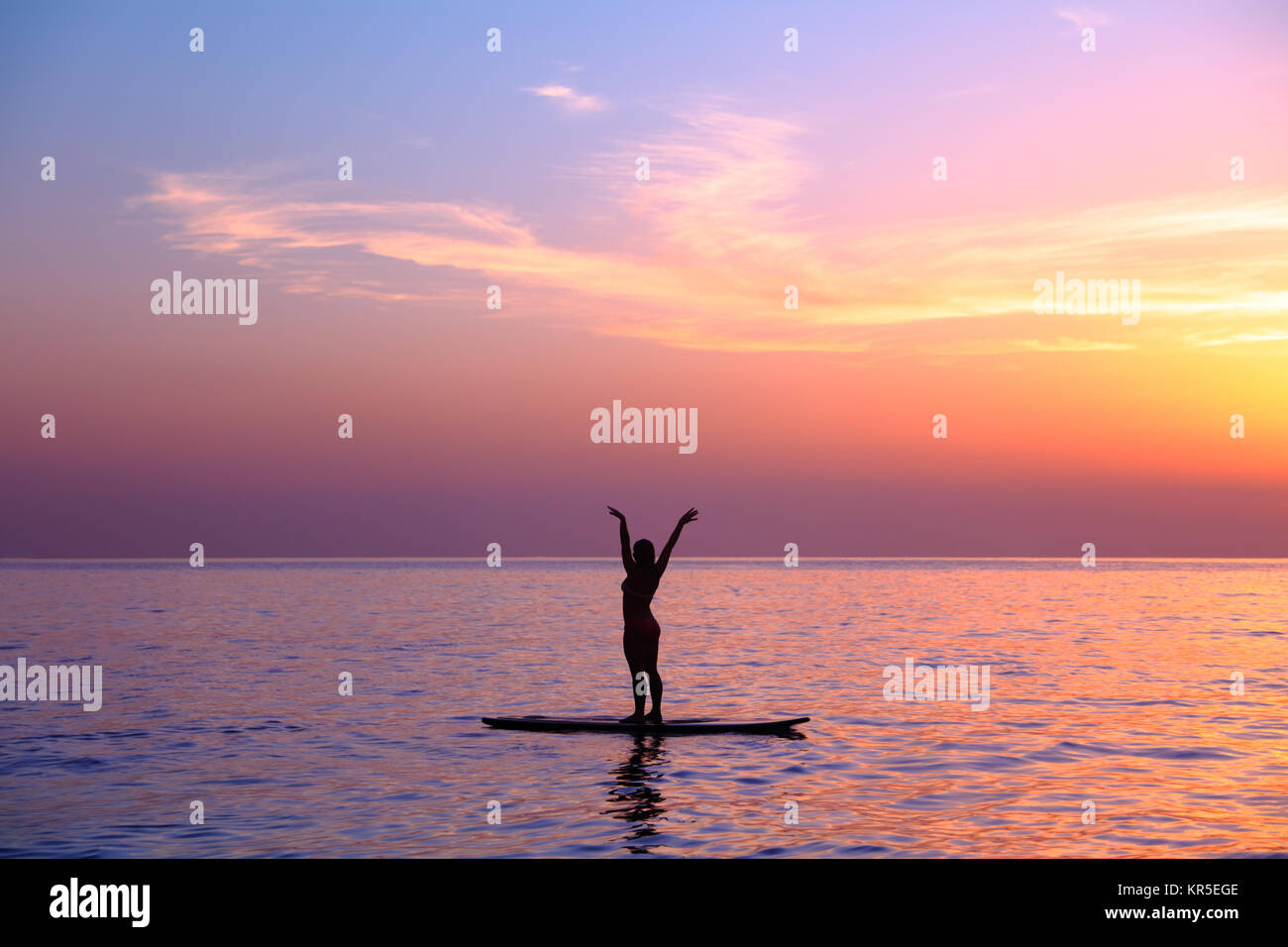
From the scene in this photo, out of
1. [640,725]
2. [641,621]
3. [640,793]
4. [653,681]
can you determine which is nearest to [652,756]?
[640,725]

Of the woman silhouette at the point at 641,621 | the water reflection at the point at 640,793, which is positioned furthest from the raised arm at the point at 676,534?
the water reflection at the point at 640,793

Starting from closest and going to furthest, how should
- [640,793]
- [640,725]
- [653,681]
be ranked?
[640,793], [640,725], [653,681]

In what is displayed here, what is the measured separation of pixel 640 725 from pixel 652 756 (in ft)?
4.09

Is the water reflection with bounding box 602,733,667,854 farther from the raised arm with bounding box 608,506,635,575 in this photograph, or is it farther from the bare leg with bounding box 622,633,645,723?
the raised arm with bounding box 608,506,635,575

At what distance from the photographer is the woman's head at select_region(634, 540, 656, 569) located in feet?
60.3

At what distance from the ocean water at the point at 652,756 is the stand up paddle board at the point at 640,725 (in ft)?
0.81

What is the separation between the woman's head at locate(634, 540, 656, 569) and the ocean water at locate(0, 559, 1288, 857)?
2910 millimetres

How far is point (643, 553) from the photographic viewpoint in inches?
725

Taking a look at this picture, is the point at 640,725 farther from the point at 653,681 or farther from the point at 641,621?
the point at 641,621

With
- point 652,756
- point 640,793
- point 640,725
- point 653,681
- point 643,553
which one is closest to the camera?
point 640,793

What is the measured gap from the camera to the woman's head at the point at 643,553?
18.4 meters
